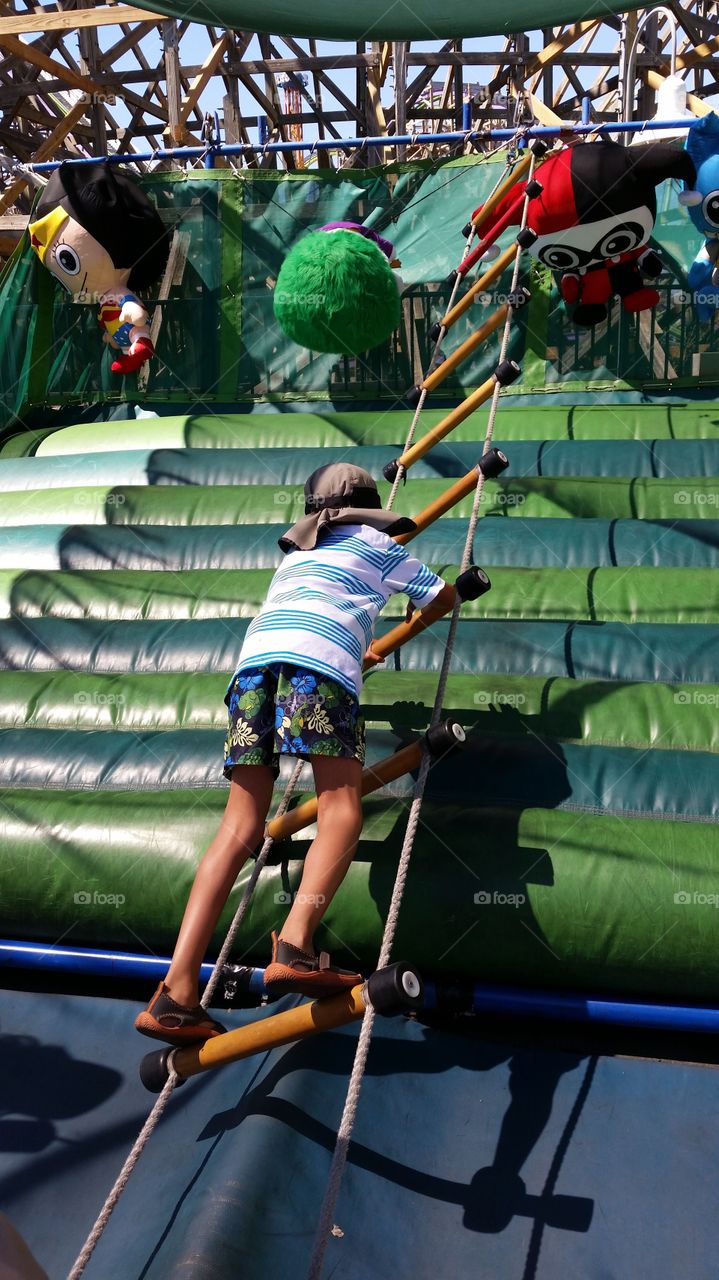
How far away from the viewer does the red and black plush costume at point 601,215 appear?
5.06 metres

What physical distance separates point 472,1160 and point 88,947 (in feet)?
3.77

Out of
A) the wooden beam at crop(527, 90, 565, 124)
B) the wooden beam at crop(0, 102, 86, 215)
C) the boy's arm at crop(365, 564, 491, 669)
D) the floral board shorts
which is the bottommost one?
the floral board shorts

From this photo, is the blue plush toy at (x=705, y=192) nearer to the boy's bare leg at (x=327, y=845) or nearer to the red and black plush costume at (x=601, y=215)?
the red and black plush costume at (x=601, y=215)

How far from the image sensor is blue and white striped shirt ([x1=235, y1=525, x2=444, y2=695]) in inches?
80.9

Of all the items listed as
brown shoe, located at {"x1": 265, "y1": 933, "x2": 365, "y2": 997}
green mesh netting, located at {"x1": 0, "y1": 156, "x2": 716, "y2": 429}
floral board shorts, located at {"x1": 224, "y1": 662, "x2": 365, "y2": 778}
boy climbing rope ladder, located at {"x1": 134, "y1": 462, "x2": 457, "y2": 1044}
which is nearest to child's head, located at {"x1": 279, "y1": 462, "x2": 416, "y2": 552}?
boy climbing rope ladder, located at {"x1": 134, "y1": 462, "x2": 457, "y2": 1044}

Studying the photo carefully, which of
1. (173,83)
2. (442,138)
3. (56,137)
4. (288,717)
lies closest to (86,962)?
(288,717)

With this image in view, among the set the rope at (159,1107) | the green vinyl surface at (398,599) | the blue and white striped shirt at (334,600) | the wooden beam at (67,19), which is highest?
the wooden beam at (67,19)

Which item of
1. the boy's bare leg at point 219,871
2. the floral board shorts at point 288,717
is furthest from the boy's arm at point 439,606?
the boy's bare leg at point 219,871

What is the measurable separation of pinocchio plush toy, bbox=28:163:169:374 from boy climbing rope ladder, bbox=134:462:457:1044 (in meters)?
4.37

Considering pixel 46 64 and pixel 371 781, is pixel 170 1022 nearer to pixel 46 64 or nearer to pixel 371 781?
pixel 371 781

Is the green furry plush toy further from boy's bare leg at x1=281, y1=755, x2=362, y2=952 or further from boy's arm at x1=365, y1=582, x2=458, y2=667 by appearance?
boy's bare leg at x1=281, y1=755, x2=362, y2=952

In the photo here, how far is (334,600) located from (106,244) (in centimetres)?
484

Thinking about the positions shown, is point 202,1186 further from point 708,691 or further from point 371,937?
point 708,691

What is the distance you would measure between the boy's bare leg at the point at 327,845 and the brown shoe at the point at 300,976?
1.0 inches
